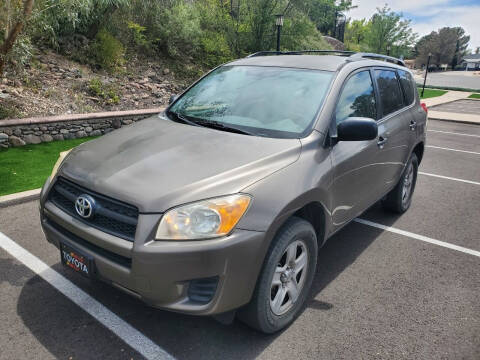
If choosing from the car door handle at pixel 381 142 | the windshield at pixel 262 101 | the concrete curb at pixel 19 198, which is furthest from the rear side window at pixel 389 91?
the concrete curb at pixel 19 198

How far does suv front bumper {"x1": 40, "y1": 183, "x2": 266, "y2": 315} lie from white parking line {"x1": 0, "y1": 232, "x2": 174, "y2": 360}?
0.46 meters

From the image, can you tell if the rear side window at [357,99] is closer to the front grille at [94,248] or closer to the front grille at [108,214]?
the front grille at [108,214]

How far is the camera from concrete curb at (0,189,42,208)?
4.88m

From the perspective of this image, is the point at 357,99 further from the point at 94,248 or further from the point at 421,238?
the point at 94,248

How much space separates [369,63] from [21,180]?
4.97 metres

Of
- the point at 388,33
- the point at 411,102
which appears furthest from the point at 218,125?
the point at 388,33

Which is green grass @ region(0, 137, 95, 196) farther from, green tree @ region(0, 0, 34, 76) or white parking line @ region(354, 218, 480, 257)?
white parking line @ region(354, 218, 480, 257)

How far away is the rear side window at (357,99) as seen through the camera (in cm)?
330

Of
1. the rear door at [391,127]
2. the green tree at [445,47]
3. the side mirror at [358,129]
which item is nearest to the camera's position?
the side mirror at [358,129]

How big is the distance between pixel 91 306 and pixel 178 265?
4.03 feet

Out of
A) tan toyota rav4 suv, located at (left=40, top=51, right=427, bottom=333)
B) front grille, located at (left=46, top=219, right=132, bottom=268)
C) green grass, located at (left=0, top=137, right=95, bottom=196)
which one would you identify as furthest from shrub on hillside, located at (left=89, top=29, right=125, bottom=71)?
front grille, located at (left=46, top=219, right=132, bottom=268)

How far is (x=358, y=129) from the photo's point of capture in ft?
9.46

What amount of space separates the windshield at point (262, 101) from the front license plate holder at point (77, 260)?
1.39 meters

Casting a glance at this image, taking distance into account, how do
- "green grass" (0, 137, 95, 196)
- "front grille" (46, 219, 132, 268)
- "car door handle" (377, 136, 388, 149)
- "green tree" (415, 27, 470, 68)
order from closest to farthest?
"front grille" (46, 219, 132, 268) → "car door handle" (377, 136, 388, 149) → "green grass" (0, 137, 95, 196) → "green tree" (415, 27, 470, 68)
